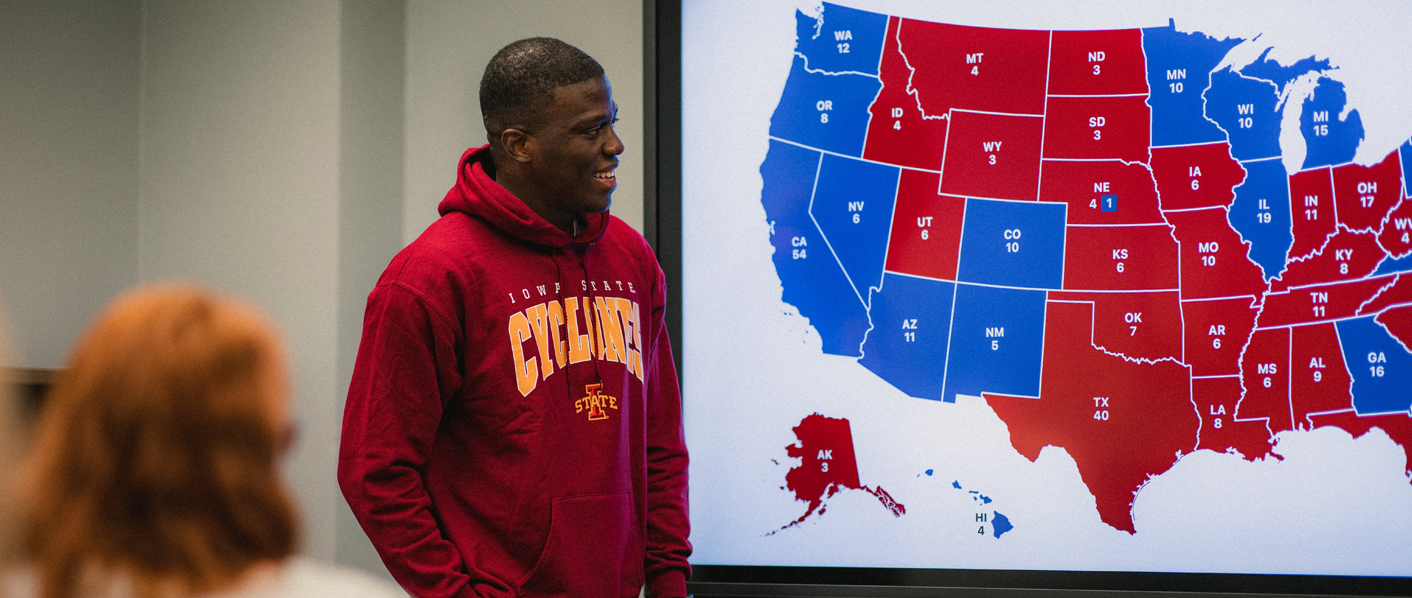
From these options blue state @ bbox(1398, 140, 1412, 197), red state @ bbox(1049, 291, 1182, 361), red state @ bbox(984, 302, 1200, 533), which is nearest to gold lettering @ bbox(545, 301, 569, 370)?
red state @ bbox(984, 302, 1200, 533)

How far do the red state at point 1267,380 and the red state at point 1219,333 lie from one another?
0.7 inches

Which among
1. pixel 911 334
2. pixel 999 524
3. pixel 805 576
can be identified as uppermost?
pixel 911 334

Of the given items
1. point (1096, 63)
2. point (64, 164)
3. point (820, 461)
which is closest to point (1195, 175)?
point (1096, 63)

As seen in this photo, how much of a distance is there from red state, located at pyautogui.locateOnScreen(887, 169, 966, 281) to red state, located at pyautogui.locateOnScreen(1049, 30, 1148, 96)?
0.88ft

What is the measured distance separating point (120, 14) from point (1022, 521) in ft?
6.73

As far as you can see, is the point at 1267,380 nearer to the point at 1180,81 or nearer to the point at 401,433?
the point at 1180,81

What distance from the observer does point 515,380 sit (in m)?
1.35

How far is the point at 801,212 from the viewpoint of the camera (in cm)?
183

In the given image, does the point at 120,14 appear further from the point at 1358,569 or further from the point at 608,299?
the point at 1358,569

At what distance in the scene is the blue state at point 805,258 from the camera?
180 cm

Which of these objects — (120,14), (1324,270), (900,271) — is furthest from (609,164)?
(120,14)

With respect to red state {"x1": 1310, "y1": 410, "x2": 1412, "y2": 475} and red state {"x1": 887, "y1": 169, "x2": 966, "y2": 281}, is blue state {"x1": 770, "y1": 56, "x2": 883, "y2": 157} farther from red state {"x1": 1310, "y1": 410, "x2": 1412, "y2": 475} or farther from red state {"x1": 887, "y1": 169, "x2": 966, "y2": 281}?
red state {"x1": 1310, "y1": 410, "x2": 1412, "y2": 475}

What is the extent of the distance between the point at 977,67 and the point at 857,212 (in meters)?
0.33

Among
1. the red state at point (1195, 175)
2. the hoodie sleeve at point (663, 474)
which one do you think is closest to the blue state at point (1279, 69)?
the red state at point (1195, 175)
